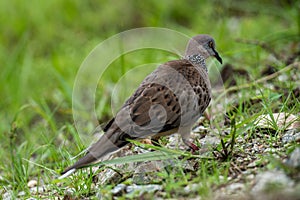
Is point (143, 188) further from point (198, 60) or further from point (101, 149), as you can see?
point (198, 60)

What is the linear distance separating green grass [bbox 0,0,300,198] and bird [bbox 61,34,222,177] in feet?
1.04

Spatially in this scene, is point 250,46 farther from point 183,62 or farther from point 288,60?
point 183,62

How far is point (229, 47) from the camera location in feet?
22.7

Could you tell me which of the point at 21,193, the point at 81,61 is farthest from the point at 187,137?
the point at 81,61

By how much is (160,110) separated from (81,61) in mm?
3949

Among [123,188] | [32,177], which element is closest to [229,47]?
[32,177]

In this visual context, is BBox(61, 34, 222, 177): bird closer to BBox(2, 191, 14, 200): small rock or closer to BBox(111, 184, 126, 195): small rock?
BBox(111, 184, 126, 195): small rock

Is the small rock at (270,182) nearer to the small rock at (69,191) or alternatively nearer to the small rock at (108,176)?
the small rock at (108,176)

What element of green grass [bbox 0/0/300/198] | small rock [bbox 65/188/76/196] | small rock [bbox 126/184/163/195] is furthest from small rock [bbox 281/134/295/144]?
small rock [bbox 65/188/76/196]

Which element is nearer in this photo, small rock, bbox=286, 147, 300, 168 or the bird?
small rock, bbox=286, 147, 300, 168

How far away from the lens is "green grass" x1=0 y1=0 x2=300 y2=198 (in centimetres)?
421

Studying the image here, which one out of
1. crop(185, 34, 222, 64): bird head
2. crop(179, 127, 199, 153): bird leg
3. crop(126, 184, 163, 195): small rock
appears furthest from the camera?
crop(185, 34, 222, 64): bird head

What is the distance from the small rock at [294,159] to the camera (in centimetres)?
306

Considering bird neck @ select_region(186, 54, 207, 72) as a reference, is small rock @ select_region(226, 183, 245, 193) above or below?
below
